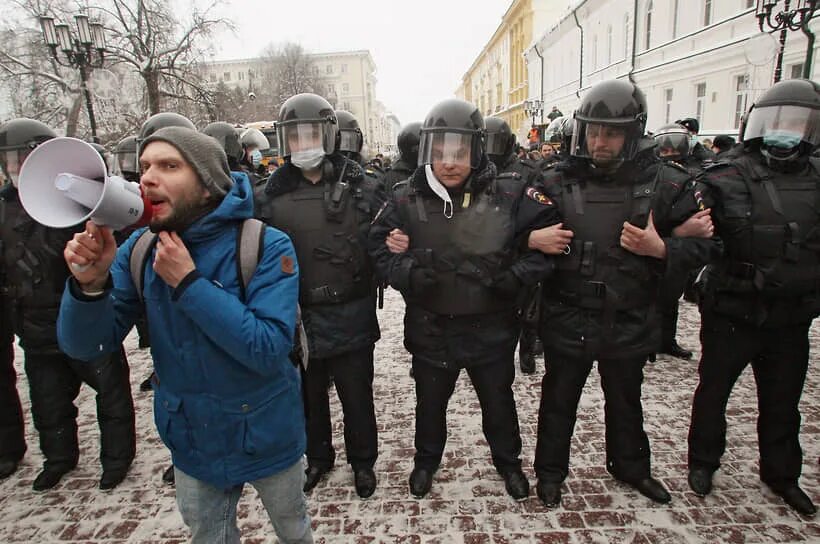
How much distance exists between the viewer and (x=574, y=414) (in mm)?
3293

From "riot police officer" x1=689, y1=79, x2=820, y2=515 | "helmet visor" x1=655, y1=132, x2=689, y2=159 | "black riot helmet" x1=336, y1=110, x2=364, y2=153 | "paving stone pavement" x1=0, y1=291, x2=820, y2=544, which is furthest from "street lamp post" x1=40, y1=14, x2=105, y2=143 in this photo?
"riot police officer" x1=689, y1=79, x2=820, y2=515

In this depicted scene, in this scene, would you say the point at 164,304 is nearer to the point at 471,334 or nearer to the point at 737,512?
the point at 471,334

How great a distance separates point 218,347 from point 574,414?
2.38m

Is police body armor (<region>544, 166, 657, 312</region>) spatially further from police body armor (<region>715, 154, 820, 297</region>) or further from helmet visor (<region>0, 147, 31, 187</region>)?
helmet visor (<region>0, 147, 31, 187</region>)

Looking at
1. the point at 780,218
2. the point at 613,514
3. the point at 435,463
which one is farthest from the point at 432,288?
the point at 780,218

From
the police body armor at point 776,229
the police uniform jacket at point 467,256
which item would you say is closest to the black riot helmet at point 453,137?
the police uniform jacket at point 467,256

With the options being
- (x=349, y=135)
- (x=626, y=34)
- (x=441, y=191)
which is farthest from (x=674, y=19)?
(x=441, y=191)

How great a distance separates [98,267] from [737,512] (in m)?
3.68

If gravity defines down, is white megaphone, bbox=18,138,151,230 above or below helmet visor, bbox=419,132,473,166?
below

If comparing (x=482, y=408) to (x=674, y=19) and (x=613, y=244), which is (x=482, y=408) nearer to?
(x=613, y=244)

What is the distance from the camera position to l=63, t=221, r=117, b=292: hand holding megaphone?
1.62 m

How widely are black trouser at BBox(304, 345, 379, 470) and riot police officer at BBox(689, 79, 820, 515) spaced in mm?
2196

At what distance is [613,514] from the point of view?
3084 millimetres

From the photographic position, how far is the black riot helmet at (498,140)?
18.7ft
